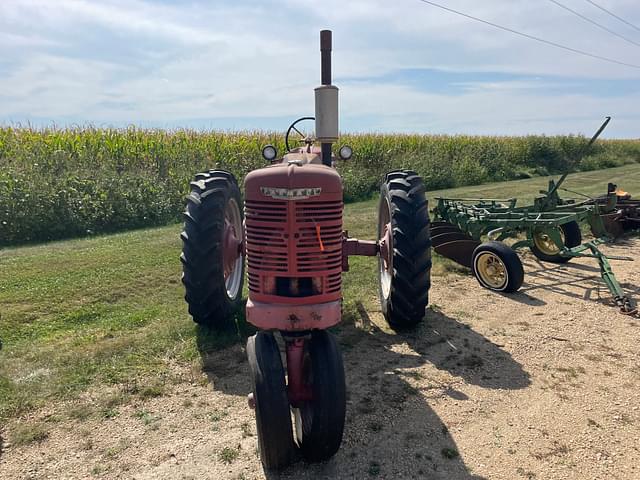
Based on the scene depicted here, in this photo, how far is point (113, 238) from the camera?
885 centimetres

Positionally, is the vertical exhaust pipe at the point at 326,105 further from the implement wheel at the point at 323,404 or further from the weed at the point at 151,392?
the weed at the point at 151,392

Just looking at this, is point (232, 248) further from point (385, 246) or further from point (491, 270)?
point (491, 270)

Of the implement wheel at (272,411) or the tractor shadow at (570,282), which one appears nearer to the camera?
the implement wheel at (272,411)

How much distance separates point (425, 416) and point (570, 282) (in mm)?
3809

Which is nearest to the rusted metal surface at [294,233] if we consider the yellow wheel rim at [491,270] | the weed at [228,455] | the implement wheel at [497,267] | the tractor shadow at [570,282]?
the weed at [228,455]

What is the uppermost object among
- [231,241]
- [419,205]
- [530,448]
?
[419,205]

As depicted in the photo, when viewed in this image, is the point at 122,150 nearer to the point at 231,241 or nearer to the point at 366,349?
the point at 231,241

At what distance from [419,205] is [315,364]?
196 centimetres

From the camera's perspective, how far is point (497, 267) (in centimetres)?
591

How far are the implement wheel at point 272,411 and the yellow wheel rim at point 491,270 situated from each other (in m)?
3.82

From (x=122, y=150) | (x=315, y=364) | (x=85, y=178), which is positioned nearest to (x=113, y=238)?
(x=85, y=178)

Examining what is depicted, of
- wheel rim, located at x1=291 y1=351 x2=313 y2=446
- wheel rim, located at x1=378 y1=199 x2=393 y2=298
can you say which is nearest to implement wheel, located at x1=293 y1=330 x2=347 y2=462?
wheel rim, located at x1=291 y1=351 x2=313 y2=446

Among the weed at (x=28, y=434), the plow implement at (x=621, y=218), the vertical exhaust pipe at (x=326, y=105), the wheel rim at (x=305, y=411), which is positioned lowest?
the weed at (x=28, y=434)

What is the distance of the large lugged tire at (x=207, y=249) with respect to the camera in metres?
3.96
